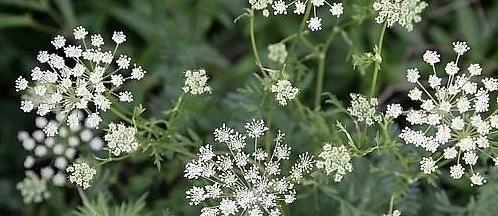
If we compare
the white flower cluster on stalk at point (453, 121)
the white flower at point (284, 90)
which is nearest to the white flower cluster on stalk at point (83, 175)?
the white flower at point (284, 90)

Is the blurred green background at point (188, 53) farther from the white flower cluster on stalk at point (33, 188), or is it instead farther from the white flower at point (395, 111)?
the white flower at point (395, 111)

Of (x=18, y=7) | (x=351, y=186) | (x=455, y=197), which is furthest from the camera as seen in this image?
(x=18, y=7)

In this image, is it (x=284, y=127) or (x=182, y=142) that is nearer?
(x=182, y=142)

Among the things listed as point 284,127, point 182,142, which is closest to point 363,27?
point 284,127

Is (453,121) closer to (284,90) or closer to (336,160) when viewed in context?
(336,160)

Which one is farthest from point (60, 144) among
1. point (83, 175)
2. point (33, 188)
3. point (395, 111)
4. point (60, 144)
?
A: point (395, 111)

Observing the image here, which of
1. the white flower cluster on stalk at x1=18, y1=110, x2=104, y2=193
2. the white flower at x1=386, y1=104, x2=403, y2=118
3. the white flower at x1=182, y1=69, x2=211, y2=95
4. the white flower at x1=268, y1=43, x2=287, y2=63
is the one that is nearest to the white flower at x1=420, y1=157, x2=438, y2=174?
the white flower at x1=386, y1=104, x2=403, y2=118

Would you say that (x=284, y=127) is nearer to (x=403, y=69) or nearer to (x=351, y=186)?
(x=351, y=186)

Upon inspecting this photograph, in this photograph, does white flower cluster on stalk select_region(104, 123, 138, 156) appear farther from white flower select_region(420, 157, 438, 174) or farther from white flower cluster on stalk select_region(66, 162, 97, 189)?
white flower select_region(420, 157, 438, 174)
